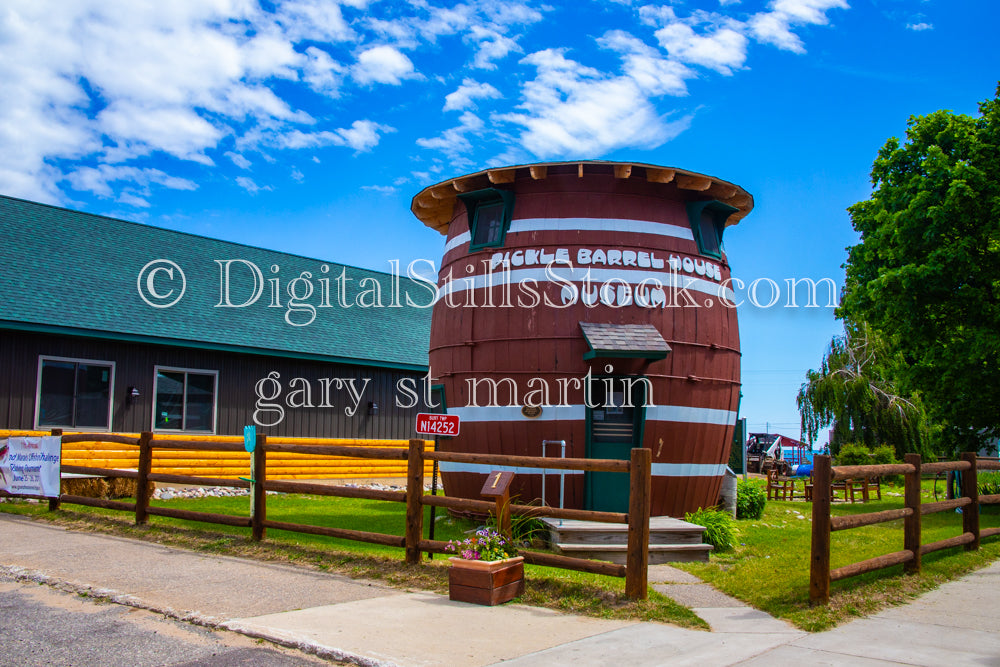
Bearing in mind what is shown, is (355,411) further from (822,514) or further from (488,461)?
(822,514)

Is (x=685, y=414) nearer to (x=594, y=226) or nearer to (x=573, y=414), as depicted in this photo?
(x=573, y=414)

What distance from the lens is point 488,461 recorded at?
7.49m

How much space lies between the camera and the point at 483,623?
5.88 metres

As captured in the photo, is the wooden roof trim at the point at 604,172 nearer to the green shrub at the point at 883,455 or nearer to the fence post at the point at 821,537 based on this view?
the fence post at the point at 821,537

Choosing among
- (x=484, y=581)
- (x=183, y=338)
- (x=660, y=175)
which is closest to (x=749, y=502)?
(x=660, y=175)

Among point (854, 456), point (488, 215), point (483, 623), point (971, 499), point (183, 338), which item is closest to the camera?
point (483, 623)

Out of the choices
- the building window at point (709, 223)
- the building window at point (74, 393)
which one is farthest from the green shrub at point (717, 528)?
the building window at point (74, 393)

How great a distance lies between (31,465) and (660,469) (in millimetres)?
9168

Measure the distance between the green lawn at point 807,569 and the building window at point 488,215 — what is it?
488cm

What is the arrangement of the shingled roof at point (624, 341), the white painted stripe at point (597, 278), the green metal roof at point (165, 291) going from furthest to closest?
the green metal roof at point (165, 291) < the white painted stripe at point (597, 278) < the shingled roof at point (624, 341)

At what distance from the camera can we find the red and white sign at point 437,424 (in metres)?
8.90

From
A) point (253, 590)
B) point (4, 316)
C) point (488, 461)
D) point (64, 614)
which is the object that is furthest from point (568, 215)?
point (4, 316)

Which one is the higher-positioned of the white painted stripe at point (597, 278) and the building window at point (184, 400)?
the white painted stripe at point (597, 278)

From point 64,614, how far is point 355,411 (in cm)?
1375
